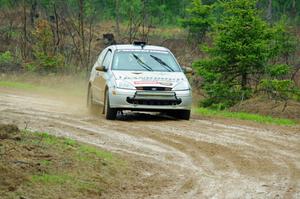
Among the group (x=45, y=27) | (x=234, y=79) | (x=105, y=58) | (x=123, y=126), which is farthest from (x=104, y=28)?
(x=123, y=126)

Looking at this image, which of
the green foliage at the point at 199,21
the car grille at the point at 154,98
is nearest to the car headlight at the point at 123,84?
the car grille at the point at 154,98

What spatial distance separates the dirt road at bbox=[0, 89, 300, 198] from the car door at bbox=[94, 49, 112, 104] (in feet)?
1.76

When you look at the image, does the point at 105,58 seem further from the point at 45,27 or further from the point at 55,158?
the point at 45,27

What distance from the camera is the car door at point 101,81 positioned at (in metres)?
17.6

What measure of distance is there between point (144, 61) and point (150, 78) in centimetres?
109

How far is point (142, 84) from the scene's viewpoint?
16453 mm

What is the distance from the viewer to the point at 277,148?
1220 centimetres

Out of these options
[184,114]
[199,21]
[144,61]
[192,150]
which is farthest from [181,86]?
[199,21]

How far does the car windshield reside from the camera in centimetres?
1745

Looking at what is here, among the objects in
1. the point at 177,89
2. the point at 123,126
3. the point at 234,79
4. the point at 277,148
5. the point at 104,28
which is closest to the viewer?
the point at 277,148

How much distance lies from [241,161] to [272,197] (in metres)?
2.35

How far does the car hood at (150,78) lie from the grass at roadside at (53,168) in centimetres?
489

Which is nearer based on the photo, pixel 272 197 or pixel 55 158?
pixel 272 197

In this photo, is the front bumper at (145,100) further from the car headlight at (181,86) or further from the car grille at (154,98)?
the car headlight at (181,86)
